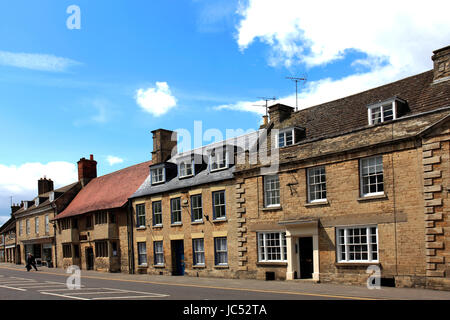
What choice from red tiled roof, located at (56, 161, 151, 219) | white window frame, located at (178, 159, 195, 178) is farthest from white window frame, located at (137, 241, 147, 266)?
white window frame, located at (178, 159, 195, 178)

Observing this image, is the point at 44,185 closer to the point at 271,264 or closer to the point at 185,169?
the point at 185,169

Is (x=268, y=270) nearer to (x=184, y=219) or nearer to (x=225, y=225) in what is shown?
(x=225, y=225)

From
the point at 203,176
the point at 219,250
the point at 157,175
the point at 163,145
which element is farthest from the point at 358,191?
the point at 163,145

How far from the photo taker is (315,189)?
23.6 m

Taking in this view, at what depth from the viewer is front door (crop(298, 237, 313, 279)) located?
79.2 feet

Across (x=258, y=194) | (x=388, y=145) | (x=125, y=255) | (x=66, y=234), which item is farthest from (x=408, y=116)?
(x=66, y=234)

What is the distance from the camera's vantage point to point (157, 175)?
3597 centimetres

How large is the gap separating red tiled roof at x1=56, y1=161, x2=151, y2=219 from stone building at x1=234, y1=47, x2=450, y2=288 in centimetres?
1417

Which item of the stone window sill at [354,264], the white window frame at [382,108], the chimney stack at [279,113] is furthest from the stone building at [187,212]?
the white window frame at [382,108]

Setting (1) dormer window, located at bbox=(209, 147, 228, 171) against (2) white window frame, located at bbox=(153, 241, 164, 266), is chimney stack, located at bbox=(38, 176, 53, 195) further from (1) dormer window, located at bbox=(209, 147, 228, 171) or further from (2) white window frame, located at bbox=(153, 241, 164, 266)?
(1) dormer window, located at bbox=(209, 147, 228, 171)

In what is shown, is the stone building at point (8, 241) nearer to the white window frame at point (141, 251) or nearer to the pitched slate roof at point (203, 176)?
the white window frame at point (141, 251)

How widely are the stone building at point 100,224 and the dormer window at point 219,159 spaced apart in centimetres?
994

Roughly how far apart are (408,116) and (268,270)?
436 inches

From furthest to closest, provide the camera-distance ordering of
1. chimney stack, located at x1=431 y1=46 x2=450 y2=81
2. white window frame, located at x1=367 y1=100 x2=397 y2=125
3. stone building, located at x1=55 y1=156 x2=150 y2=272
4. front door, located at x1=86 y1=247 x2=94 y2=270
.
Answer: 1. front door, located at x1=86 y1=247 x2=94 y2=270
2. stone building, located at x1=55 y1=156 x2=150 y2=272
3. chimney stack, located at x1=431 y1=46 x2=450 y2=81
4. white window frame, located at x1=367 y1=100 x2=397 y2=125
